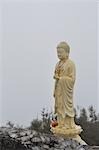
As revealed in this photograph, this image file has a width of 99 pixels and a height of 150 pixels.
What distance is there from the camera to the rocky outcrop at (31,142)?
4.58 m

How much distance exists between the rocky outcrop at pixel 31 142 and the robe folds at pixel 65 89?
2.33 feet

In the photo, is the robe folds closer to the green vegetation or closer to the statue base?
the statue base

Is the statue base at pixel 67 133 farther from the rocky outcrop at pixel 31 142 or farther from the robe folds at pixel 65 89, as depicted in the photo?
the rocky outcrop at pixel 31 142

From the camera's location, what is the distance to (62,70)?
216 inches

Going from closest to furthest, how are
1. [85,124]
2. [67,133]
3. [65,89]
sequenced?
[67,133], [65,89], [85,124]

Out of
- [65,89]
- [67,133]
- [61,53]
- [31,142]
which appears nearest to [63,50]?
[61,53]

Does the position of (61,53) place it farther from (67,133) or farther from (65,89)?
(67,133)

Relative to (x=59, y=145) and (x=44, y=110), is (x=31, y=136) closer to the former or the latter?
(x=59, y=145)

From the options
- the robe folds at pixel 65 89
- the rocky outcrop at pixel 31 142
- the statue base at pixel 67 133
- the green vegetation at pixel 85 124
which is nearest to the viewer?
the rocky outcrop at pixel 31 142

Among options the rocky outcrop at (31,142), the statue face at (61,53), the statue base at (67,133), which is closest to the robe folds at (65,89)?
the statue face at (61,53)

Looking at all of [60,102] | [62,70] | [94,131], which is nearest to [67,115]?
[60,102]

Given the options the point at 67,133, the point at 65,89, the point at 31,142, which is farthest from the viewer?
the point at 65,89

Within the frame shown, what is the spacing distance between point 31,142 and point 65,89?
1126mm

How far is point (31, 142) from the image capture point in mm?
4578
